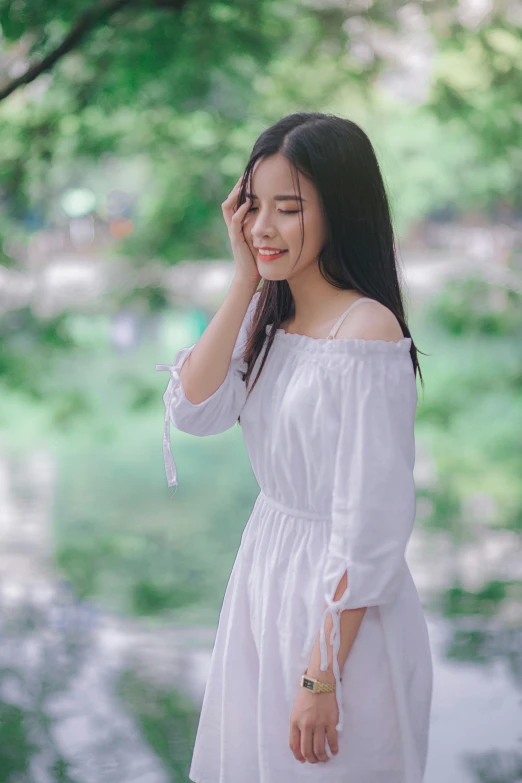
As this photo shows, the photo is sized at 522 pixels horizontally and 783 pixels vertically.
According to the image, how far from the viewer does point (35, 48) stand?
3.18m

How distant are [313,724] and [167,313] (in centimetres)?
352

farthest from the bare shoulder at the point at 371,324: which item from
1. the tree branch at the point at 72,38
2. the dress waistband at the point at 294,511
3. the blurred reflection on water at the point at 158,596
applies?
the tree branch at the point at 72,38

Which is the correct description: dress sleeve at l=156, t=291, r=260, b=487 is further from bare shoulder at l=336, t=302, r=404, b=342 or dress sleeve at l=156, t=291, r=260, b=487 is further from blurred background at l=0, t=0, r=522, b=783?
blurred background at l=0, t=0, r=522, b=783

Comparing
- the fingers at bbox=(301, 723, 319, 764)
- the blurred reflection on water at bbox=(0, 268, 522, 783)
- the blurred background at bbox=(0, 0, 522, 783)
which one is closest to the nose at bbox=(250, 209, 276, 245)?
the fingers at bbox=(301, 723, 319, 764)

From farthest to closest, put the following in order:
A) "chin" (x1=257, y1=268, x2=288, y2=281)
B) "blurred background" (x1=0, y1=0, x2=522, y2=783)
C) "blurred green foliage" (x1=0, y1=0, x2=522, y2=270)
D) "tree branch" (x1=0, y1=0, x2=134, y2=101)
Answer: "blurred green foliage" (x1=0, y1=0, x2=522, y2=270)
"tree branch" (x1=0, y1=0, x2=134, y2=101)
"blurred background" (x1=0, y1=0, x2=522, y2=783)
"chin" (x1=257, y1=268, x2=288, y2=281)

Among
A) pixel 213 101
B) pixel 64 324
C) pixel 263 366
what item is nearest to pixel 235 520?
pixel 64 324

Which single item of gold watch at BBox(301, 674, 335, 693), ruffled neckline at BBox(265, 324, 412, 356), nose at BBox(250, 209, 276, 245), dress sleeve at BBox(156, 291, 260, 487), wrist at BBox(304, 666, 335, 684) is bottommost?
gold watch at BBox(301, 674, 335, 693)

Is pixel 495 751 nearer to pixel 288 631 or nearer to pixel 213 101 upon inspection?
pixel 288 631

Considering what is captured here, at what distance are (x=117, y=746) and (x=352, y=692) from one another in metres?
1.33

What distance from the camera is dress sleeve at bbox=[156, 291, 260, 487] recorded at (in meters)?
1.26

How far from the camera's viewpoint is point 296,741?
1145 mm

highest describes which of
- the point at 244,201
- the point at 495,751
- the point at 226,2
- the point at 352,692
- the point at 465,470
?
the point at 226,2

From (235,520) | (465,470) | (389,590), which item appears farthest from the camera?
(465,470)

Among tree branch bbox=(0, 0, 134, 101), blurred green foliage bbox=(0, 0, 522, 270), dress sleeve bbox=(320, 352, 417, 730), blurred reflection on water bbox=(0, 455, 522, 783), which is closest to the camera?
dress sleeve bbox=(320, 352, 417, 730)
